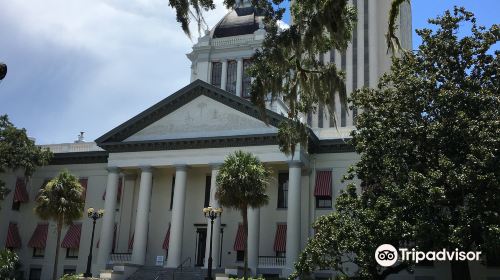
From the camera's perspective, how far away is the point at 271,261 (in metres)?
34.0

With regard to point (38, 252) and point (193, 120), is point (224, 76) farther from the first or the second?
point (38, 252)

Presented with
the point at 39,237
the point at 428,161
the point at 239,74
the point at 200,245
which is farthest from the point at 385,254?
the point at 239,74

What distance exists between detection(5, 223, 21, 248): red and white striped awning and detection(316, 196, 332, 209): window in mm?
22380

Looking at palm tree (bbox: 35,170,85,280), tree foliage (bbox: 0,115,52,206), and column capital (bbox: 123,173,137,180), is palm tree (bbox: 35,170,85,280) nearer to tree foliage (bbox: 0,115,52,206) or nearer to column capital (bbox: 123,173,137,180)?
→ tree foliage (bbox: 0,115,52,206)

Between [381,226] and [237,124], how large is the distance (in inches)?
591

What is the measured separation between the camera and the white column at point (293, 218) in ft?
106

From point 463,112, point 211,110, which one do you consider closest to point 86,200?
point 211,110

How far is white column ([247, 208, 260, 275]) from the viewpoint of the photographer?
3269 cm

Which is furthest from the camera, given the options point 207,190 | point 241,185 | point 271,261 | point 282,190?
point 207,190

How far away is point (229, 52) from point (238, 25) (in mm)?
3421

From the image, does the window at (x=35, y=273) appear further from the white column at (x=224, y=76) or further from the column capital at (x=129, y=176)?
the white column at (x=224, y=76)

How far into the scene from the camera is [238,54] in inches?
2104

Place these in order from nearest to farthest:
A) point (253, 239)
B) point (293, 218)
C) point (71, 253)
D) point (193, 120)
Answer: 1. point (293, 218)
2. point (253, 239)
3. point (193, 120)
4. point (71, 253)

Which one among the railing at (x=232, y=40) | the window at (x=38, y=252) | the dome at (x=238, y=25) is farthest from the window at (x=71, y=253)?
the dome at (x=238, y=25)
